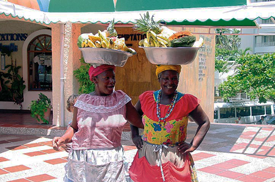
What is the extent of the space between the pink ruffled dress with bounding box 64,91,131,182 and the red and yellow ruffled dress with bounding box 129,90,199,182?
0.20 metres

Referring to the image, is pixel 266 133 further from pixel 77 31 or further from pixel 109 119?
pixel 109 119

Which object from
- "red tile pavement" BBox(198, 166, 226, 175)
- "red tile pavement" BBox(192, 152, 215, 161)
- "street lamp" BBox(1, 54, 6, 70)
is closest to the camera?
"red tile pavement" BBox(198, 166, 226, 175)

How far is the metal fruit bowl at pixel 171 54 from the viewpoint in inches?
103

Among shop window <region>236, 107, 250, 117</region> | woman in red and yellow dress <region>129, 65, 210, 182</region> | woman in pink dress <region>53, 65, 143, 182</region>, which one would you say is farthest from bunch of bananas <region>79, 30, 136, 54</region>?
shop window <region>236, 107, 250, 117</region>

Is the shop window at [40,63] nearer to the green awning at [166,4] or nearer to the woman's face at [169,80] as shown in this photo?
the green awning at [166,4]

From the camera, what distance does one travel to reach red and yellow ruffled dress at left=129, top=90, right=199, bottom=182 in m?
2.72

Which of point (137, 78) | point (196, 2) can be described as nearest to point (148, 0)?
point (196, 2)

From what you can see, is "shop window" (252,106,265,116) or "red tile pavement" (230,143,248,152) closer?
"red tile pavement" (230,143,248,152)

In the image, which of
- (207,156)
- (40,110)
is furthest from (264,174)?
(40,110)

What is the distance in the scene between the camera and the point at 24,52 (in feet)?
39.0

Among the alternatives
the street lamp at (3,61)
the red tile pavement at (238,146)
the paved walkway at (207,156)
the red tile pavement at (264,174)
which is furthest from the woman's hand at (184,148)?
the street lamp at (3,61)

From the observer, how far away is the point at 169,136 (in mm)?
2766

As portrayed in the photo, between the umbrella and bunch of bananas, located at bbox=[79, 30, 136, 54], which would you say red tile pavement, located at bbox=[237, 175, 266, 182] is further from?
bunch of bananas, located at bbox=[79, 30, 136, 54]

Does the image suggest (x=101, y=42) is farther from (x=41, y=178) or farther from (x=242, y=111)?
(x=242, y=111)
